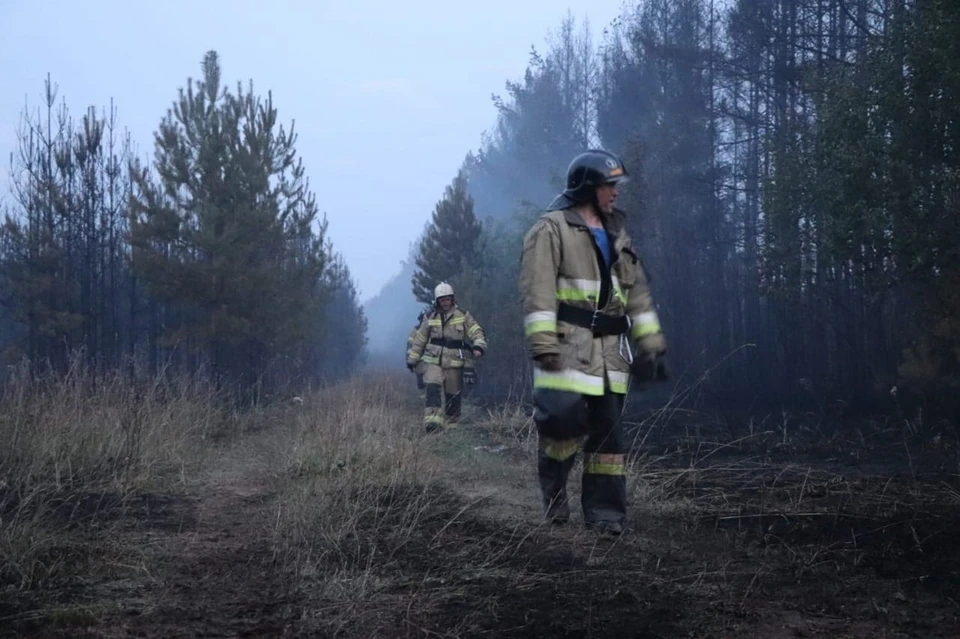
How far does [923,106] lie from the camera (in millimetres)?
14188

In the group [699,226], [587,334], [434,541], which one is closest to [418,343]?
[587,334]

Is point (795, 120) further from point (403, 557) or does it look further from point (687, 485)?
point (403, 557)

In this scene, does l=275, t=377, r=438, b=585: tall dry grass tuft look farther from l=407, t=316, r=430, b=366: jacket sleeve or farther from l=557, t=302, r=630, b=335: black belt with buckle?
l=407, t=316, r=430, b=366: jacket sleeve

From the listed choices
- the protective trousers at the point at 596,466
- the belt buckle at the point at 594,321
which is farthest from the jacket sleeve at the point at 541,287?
the protective trousers at the point at 596,466

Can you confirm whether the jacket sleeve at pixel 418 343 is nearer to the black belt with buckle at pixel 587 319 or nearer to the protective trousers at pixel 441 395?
the protective trousers at pixel 441 395

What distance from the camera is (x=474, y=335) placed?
12.6m

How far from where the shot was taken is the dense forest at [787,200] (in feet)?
46.6

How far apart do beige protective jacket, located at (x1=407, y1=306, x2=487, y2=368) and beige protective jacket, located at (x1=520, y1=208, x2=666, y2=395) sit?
6.84m

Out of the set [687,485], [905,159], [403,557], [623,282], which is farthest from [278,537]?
[905,159]

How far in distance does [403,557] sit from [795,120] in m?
18.9

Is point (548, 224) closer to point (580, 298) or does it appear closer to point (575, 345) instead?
point (580, 298)

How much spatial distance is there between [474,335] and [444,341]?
0.39 m

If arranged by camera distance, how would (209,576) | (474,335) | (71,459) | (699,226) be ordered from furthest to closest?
(699,226) < (474,335) < (71,459) < (209,576)

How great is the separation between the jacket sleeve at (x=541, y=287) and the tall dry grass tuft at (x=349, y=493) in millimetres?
1132
